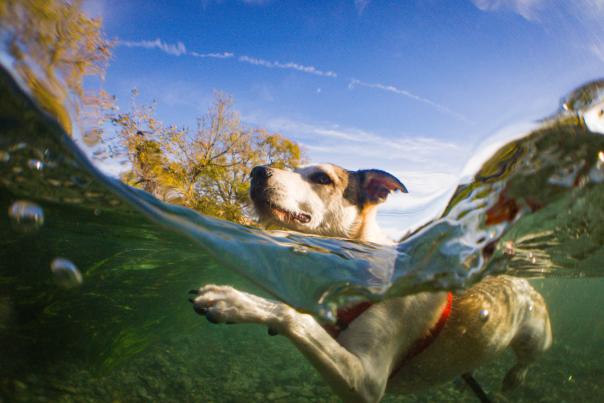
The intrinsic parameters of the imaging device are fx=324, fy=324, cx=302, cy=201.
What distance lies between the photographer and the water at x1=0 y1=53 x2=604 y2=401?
3143 millimetres

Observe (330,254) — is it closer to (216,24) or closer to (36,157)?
(216,24)

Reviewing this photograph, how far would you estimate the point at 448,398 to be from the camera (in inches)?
256

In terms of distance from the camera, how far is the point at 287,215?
371 centimetres

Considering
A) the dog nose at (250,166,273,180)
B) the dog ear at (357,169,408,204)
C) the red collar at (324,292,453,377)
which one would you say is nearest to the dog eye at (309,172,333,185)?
the dog ear at (357,169,408,204)

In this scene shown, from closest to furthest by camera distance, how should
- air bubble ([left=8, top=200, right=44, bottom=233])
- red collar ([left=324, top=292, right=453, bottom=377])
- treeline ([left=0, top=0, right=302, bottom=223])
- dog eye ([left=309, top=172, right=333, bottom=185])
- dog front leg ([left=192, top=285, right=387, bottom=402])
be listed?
treeline ([left=0, top=0, right=302, bottom=223]), dog front leg ([left=192, top=285, right=387, bottom=402]), red collar ([left=324, top=292, right=453, bottom=377]), dog eye ([left=309, top=172, right=333, bottom=185]), air bubble ([left=8, top=200, right=44, bottom=233])

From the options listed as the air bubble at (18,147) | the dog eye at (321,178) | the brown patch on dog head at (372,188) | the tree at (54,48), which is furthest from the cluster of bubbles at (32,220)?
the brown patch on dog head at (372,188)

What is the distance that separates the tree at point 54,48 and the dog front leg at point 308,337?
1.70 m

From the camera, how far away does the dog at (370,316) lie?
2.36 metres

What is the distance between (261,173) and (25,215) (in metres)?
3.92

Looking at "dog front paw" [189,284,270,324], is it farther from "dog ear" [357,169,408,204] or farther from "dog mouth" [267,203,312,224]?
"dog ear" [357,169,408,204]

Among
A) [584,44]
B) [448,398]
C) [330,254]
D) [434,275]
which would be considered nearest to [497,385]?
[448,398]

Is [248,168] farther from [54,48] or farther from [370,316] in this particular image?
[54,48]

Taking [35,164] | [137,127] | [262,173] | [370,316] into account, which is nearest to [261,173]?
[262,173]

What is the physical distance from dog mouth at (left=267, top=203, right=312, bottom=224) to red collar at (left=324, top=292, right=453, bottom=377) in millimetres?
1146
